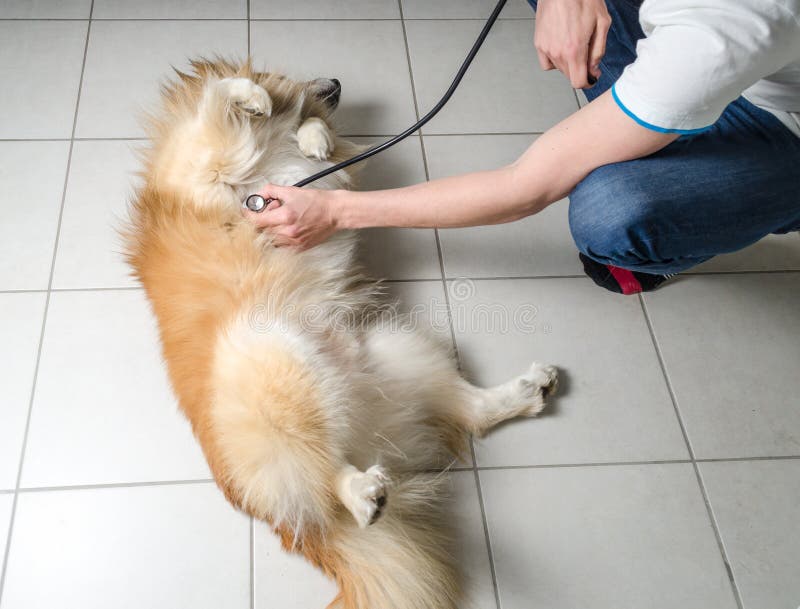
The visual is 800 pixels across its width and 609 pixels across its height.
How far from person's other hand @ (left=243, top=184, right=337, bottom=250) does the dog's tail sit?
0.65m

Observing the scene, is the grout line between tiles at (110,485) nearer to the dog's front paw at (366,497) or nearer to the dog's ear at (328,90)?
the dog's front paw at (366,497)

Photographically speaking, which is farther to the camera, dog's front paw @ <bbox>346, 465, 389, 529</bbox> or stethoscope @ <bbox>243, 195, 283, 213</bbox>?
stethoscope @ <bbox>243, 195, 283, 213</bbox>

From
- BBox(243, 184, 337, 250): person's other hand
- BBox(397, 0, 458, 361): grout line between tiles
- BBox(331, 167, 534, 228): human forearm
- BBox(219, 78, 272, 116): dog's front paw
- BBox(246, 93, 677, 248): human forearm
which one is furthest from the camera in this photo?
BBox(397, 0, 458, 361): grout line between tiles

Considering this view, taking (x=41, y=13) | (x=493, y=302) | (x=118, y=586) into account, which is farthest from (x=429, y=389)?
(x=41, y=13)

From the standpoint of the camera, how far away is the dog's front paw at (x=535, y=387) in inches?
67.9

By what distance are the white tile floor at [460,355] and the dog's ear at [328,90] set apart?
0.48 ft

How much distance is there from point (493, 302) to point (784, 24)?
106 centimetres

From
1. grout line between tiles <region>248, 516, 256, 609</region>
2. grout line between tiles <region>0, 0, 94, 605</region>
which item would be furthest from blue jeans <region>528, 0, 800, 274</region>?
grout line between tiles <region>0, 0, 94, 605</region>

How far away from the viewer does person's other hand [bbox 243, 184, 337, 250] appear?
61.5 inches

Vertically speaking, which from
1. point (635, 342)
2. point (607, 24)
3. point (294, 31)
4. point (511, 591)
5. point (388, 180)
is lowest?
point (511, 591)

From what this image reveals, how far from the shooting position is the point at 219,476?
4.79 feet

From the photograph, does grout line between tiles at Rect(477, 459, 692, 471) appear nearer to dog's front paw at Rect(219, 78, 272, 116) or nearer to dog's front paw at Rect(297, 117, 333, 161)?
dog's front paw at Rect(297, 117, 333, 161)

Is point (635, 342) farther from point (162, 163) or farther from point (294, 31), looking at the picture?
point (294, 31)

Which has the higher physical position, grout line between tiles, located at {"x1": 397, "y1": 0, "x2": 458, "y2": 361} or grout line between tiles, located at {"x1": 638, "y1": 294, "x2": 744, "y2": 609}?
grout line between tiles, located at {"x1": 397, "y1": 0, "x2": 458, "y2": 361}
